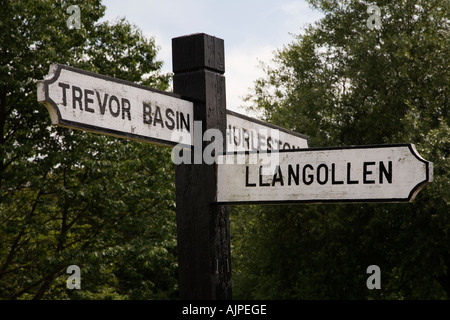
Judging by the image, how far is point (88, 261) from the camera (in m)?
15.4

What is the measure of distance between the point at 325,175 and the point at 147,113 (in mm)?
870

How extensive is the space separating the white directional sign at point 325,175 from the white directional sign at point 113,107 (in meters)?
0.30

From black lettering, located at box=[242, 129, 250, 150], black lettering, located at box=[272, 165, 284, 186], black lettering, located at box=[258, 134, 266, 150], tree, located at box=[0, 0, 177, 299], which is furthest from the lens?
tree, located at box=[0, 0, 177, 299]

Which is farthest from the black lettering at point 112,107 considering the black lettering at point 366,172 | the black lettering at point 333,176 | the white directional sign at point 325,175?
the black lettering at point 366,172

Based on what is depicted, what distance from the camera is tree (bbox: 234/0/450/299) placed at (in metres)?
15.4

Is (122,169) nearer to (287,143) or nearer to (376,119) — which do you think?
(376,119)

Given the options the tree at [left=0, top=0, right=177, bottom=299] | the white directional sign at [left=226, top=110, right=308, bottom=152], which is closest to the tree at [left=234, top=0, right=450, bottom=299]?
the tree at [left=0, top=0, right=177, bottom=299]

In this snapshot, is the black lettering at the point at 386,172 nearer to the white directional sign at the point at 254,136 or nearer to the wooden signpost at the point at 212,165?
the wooden signpost at the point at 212,165

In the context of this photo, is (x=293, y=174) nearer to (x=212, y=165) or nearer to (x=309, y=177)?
(x=309, y=177)

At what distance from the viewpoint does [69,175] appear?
647 inches

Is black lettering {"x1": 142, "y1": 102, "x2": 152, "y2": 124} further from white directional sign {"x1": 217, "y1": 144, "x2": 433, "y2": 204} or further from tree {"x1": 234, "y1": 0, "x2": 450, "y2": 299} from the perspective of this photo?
tree {"x1": 234, "y1": 0, "x2": 450, "y2": 299}

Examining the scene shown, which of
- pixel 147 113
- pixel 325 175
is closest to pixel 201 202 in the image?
pixel 147 113

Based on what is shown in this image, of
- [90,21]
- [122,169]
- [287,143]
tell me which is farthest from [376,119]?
[287,143]

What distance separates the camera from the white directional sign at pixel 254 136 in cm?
324
